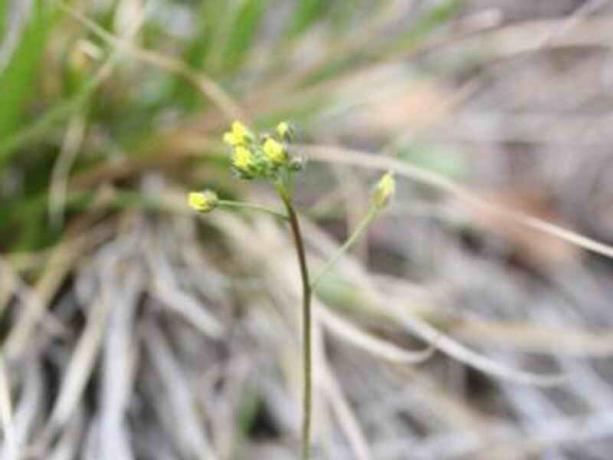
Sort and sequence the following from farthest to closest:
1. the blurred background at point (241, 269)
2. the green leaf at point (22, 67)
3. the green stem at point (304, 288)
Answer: the blurred background at point (241, 269)
the green leaf at point (22, 67)
the green stem at point (304, 288)

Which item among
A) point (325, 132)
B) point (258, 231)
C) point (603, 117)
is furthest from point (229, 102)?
point (603, 117)

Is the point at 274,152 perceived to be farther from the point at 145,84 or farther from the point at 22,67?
the point at 145,84

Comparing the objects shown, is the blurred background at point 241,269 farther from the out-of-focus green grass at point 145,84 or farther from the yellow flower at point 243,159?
the yellow flower at point 243,159

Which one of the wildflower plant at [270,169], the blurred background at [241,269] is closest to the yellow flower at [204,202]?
the wildflower plant at [270,169]

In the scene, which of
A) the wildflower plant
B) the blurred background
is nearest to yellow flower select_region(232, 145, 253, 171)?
the wildflower plant

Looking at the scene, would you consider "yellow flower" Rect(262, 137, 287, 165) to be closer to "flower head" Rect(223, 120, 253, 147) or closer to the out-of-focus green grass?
"flower head" Rect(223, 120, 253, 147)

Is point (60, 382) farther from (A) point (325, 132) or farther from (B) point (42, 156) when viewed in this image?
(A) point (325, 132)
